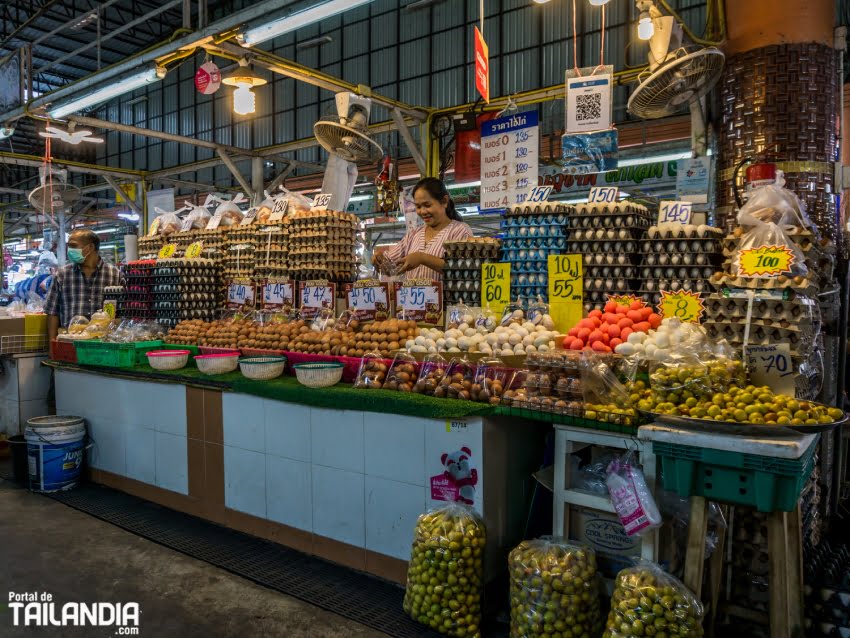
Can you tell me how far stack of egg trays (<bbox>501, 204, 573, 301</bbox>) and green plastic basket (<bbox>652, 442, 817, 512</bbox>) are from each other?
1.70 meters

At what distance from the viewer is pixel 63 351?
5.50m

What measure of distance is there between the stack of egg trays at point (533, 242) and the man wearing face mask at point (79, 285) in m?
4.22

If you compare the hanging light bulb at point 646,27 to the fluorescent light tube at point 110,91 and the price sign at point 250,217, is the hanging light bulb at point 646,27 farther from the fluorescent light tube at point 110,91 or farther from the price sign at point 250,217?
the fluorescent light tube at point 110,91

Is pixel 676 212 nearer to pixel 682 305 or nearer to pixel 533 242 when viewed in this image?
pixel 682 305

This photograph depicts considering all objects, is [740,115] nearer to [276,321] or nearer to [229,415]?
[276,321]

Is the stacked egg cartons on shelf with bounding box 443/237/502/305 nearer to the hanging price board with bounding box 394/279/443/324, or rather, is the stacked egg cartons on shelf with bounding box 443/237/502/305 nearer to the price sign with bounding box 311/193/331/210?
the hanging price board with bounding box 394/279/443/324

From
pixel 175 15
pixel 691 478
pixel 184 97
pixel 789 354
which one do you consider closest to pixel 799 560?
pixel 691 478

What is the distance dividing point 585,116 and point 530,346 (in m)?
2.21

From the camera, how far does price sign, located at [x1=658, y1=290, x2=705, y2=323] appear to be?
10.9ft

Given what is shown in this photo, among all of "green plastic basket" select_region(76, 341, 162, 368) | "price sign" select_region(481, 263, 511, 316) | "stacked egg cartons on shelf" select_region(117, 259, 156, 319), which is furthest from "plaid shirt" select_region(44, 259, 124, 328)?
"price sign" select_region(481, 263, 511, 316)

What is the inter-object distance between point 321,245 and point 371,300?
91 centimetres

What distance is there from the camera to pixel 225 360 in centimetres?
433

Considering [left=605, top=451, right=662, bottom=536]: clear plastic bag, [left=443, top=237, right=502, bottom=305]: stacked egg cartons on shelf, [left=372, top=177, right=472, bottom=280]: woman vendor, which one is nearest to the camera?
[left=605, top=451, right=662, bottom=536]: clear plastic bag

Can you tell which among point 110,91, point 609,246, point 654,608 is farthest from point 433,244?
point 110,91
